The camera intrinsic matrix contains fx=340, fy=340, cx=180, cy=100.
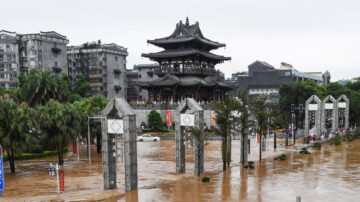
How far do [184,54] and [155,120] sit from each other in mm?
14320

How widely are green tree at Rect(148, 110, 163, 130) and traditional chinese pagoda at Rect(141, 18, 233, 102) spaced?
598cm

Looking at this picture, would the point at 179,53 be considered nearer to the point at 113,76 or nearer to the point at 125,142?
the point at 113,76

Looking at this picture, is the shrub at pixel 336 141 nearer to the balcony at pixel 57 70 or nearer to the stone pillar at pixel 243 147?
the stone pillar at pixel 243 147

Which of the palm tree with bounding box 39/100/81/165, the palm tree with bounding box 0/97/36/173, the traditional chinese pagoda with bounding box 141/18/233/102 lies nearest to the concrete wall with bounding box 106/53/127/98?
the traditional chinese pagoda with bounding box 141/18/233/102

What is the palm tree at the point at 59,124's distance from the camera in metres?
34.0

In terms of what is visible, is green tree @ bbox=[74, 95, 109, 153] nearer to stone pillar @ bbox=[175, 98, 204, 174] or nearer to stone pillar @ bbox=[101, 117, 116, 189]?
stone pillar @ bbox=[175, 98, 204, 174]

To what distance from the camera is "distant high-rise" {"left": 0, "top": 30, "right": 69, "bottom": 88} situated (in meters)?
85.9

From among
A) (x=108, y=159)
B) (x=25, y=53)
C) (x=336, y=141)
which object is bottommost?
(x=336, y=141)

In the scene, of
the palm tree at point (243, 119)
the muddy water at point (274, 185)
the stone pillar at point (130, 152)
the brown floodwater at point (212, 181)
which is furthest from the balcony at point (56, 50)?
the stone pillar at point (130, 152)

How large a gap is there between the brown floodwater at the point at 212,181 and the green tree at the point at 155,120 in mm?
23558

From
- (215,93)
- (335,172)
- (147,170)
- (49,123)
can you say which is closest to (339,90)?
(215,93)

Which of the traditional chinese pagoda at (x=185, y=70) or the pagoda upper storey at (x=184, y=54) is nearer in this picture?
the traditional chinese pagoda at (x=185, y=70)

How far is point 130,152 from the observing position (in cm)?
2362

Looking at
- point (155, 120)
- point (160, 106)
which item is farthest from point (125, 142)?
point (160, 106)
